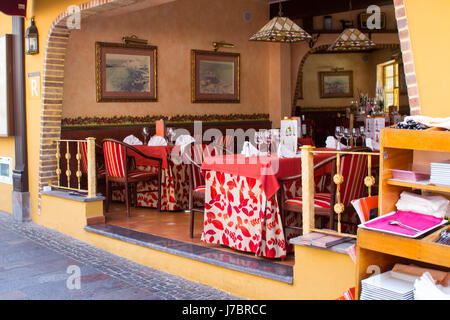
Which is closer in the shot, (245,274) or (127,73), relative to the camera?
(245,274)

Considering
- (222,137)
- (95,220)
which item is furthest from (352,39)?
(95,220)

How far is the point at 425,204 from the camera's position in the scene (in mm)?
2959

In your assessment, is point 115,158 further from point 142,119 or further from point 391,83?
point 391,83

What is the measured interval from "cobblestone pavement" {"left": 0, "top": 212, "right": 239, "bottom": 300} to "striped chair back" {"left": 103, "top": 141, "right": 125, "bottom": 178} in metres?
0.97

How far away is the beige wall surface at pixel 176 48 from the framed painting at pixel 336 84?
8.59ft

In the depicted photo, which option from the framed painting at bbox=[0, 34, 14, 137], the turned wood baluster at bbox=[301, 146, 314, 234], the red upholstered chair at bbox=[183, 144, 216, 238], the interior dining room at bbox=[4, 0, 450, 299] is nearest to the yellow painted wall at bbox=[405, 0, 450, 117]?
the interior dining room at bbox=[4, 0, 450, 299]

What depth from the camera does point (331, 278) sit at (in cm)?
369

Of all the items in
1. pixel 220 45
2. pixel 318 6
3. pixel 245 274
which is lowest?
pixel 245 274

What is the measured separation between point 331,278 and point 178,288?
1445 millimetres

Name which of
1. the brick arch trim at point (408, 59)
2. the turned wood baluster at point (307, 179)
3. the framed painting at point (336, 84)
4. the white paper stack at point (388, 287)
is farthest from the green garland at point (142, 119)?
the white paper stack at point (388, 287)

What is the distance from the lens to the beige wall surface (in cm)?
764

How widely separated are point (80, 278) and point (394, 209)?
2925mm

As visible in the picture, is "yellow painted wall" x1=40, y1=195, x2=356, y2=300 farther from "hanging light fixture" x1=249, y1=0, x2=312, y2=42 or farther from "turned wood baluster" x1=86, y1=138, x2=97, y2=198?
"hanging light fixture" x1=249, y1=0, x2=312, y2=42

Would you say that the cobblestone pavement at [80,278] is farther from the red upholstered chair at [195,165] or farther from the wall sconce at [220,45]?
the wall sconce at [220,45]
